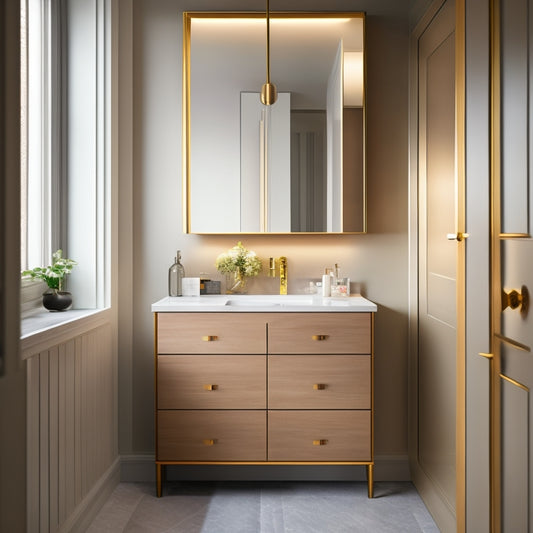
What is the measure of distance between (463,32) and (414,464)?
6.46 feet

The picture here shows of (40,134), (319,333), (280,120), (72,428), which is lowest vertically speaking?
(72,428)

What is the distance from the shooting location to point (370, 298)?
2953 mm

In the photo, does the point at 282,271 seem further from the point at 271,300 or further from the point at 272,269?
the point at 271,300

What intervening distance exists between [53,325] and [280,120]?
59.7 inches

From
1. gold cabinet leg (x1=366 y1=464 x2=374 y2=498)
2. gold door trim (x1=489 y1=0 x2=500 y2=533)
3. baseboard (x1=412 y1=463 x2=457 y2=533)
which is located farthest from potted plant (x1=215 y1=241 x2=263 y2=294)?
gold door trim (x1=489 y1=0 x2=500 y2=533)

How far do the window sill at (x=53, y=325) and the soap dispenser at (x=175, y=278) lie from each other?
0.33m

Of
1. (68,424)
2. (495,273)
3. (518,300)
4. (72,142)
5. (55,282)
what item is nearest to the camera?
(518,300)

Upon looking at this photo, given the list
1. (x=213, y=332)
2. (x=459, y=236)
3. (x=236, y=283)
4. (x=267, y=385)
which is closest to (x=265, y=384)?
(x=267, y=385)

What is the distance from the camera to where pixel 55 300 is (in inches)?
94.8

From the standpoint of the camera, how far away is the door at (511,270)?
143 cm

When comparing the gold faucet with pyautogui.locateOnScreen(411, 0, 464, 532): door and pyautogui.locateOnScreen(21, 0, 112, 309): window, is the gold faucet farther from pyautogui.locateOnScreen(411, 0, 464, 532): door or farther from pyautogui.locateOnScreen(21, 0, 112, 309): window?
pyautogui.locateOnScreen(21, 0, 112, 309): window

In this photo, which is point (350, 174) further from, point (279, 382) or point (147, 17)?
point (147, 17)

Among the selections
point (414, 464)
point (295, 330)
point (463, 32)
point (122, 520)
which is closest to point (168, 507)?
point (122, 520)

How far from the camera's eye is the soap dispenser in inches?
113
